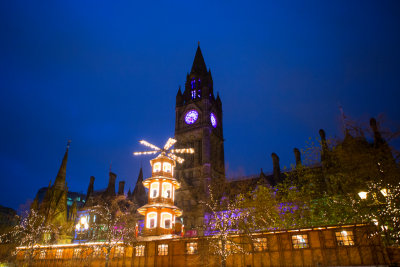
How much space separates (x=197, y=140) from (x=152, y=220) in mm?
35245

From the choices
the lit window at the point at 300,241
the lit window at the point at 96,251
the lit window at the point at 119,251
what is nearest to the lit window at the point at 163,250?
the lit window at the point at 119,251

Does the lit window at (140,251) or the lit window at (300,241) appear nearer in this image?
the lit window at (300,241)

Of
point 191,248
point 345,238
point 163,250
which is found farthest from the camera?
point 163,250

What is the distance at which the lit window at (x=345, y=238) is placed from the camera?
2036 centimetres

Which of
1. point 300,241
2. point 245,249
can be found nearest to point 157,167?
point 245,249

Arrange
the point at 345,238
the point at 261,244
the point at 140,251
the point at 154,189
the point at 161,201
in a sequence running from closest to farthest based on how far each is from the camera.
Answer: the point at 345,238 < the point at 261,244 < the point at 140,251 < the point at 161,201 < the point at 154,189

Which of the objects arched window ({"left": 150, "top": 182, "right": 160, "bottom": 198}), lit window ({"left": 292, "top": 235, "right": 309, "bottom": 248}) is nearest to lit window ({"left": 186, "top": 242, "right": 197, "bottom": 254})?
arched window ({"left": 150, "top": 182, "right": 160, "bottom": 198})

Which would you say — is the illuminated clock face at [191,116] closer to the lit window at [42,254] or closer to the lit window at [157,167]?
the lit window at [157,167]

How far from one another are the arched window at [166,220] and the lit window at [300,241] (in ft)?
41.0

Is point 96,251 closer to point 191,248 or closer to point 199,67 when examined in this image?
point 191,248

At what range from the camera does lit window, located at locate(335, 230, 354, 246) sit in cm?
2036

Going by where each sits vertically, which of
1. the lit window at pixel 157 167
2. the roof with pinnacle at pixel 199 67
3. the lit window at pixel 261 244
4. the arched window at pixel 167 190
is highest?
the roof with pinnacle at pixel 199 67

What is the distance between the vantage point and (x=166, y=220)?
28.8 m

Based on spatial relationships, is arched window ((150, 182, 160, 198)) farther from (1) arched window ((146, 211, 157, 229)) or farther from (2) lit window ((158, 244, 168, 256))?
(2) lit window ((158, 244, 168, 256))
